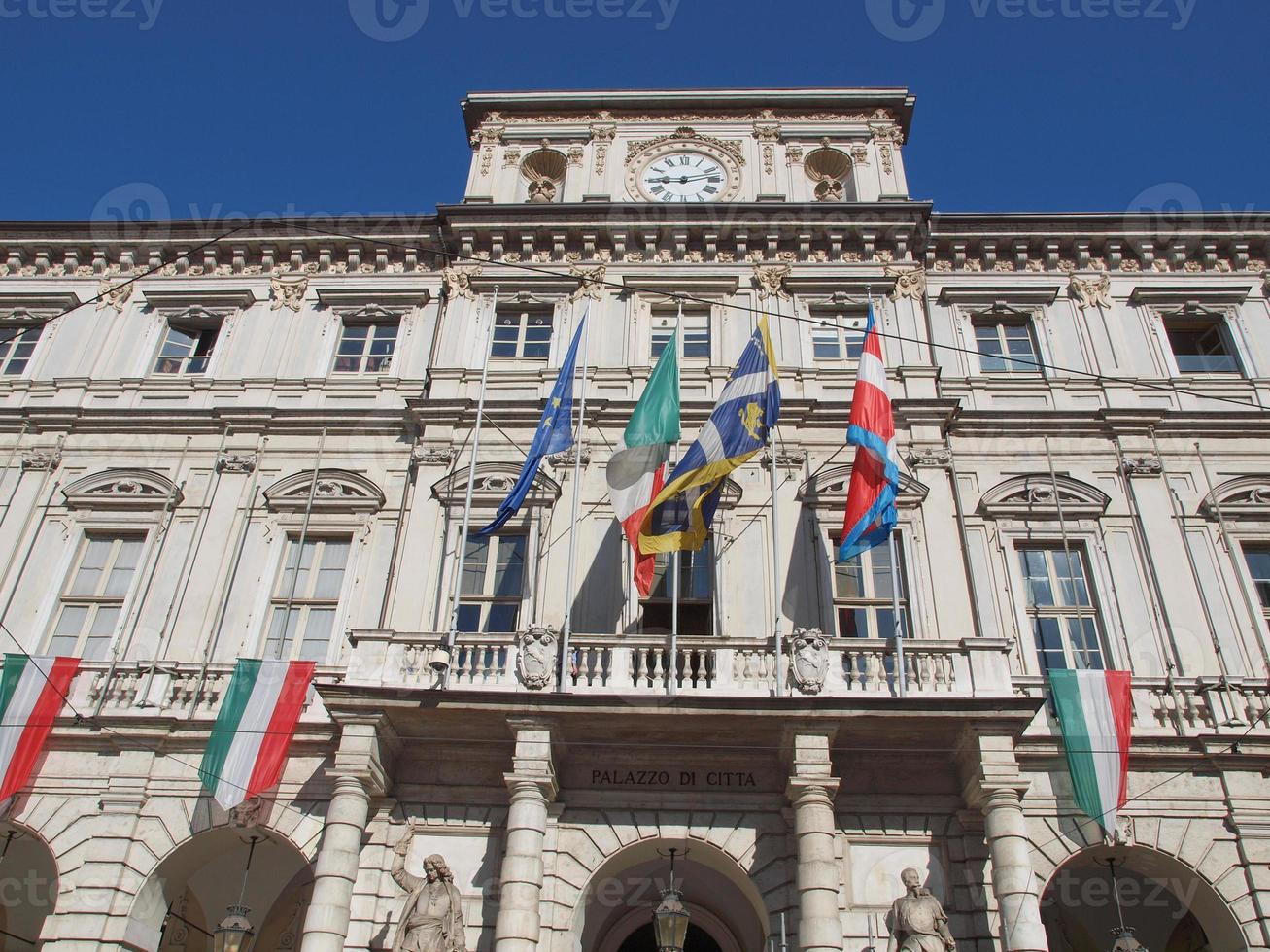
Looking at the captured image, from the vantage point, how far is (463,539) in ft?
51.2

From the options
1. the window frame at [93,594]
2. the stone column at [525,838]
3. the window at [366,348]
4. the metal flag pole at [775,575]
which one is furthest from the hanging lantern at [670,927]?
the window at [366,348]

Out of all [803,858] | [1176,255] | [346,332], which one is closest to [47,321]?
[346,332]

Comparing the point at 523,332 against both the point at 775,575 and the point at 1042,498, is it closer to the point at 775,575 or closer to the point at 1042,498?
the point at 775,575

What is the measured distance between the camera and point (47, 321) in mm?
21500

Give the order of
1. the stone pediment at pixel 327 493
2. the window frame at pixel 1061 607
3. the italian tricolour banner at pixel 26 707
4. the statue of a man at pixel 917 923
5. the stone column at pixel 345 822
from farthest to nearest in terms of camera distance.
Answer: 1. the stone pediment at pixel 327 493
2. the window frame at pixel 1061 607
3. the italian tricolour banner at pixel 26 707
4. the stone column at pixel 345 822
5. the statue of a man at pixel 917 923

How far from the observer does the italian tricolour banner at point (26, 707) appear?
579 inches

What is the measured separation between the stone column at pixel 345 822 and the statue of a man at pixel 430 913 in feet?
2.14

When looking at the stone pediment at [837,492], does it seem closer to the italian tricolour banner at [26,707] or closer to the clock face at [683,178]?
the clock face at [683,178]

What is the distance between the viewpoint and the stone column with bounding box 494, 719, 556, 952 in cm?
1244

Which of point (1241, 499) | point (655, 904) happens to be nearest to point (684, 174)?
point (1241, 499)

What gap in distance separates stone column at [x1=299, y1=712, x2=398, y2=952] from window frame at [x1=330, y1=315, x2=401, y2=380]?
324 inches

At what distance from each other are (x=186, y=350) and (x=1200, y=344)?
20313 mm

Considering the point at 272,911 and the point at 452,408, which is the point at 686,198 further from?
the point at 272,911

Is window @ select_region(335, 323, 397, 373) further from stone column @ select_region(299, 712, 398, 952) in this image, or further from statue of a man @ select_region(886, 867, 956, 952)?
statue of a man @ select_region(886, 867, 956, 952)
